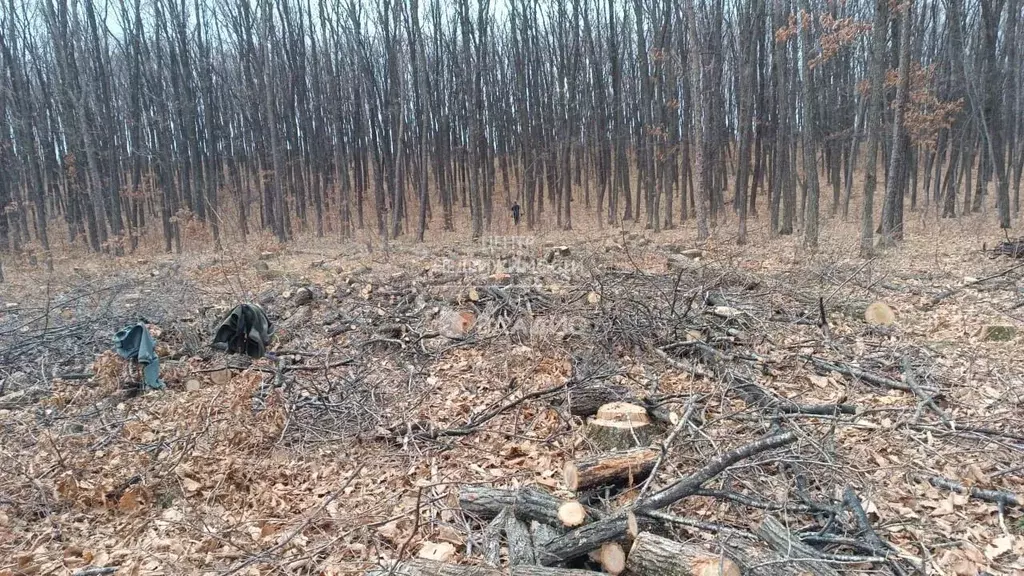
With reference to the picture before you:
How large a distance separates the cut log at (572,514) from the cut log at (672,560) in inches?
10.3

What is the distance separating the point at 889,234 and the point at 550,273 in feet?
26.3

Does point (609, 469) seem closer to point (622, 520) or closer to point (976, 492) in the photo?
point (622, 520)

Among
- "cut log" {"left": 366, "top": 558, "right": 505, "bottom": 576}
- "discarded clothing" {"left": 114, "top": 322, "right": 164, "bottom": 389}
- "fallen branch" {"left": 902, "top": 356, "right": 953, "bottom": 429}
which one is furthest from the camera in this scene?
"discarded clothing" {"left": 114, "top": 322, "right": 164, "bottom": 389}

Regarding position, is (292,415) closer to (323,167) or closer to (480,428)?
(480,428)

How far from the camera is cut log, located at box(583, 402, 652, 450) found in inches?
143

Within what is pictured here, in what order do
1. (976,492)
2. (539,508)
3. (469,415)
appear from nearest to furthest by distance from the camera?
(539,508), (976,492), (469,415)

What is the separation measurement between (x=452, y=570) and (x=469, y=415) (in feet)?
6.60

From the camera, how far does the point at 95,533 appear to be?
313 centimetres

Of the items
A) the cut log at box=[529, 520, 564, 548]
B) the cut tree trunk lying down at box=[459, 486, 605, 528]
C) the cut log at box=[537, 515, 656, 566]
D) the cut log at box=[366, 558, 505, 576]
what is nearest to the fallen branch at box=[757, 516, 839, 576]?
the cut log at box=[537, 515, 656, 566]

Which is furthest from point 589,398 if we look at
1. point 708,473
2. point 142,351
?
point 142,351

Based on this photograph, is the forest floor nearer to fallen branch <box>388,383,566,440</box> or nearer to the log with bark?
fallen branch <box>388,383,566,440</box>

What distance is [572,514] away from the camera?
2.51 meters

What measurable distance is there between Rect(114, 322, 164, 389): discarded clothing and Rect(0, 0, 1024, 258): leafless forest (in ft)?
39.3

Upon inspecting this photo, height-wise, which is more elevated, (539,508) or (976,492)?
(539,508)
